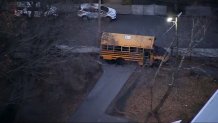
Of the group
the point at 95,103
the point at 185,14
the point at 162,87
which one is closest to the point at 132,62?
the point at 162,87

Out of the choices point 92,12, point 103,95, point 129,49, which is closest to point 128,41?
point 129,49

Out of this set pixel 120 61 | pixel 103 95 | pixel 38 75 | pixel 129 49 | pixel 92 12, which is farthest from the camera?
pixel 92 12

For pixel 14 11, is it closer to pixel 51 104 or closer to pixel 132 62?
pixel 51 104

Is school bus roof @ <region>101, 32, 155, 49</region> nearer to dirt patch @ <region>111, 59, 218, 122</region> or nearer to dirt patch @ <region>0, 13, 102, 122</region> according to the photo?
dirt patch @ <region>111, 59, 218, 122</region>

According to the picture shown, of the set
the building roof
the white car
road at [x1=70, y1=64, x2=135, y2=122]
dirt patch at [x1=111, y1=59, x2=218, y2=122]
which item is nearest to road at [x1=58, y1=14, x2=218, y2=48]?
the white car

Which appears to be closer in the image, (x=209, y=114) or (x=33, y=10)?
(x=209, y=114)

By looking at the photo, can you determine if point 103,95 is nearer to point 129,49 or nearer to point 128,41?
point 129,49

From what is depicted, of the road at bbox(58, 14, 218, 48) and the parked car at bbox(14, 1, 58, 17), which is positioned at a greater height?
the parked car at bbox(14, 1, 58, 17)
